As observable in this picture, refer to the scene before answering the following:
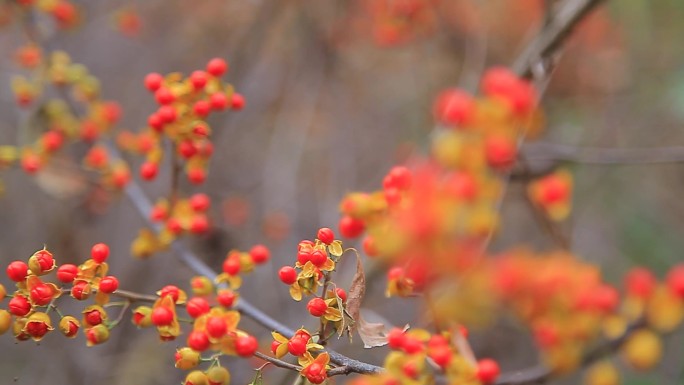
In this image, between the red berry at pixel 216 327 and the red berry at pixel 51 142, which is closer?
the red berry at pixel 216 327

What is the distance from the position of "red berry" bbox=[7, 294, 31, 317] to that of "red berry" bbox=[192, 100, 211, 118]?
376 mm

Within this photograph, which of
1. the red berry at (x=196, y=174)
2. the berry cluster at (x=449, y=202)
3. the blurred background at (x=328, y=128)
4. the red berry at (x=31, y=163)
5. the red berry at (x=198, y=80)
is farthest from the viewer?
the blurred background at (x=328, y=128)

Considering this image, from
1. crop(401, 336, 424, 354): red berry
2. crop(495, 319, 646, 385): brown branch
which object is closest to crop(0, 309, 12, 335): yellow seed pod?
crop(401, 336, 424, 354): red berry

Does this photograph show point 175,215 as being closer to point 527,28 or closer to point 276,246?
point 276,246

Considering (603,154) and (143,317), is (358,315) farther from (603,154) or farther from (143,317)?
(603,154)

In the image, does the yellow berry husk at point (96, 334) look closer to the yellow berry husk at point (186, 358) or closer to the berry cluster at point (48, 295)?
the berry cluster at point (48, 295)

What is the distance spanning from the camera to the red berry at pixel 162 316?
0.76 metres

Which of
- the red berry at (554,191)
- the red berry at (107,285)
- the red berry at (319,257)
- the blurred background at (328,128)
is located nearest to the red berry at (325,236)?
the red berry at (319,257)

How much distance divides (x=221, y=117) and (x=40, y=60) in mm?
645

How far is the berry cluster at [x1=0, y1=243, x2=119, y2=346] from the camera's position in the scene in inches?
29.5

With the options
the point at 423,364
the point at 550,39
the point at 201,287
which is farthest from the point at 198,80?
the point at 550,39

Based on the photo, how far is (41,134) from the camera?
1.52m

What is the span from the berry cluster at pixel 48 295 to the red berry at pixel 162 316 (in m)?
0.06

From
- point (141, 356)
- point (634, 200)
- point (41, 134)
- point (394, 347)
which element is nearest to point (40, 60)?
point (41, 134)
